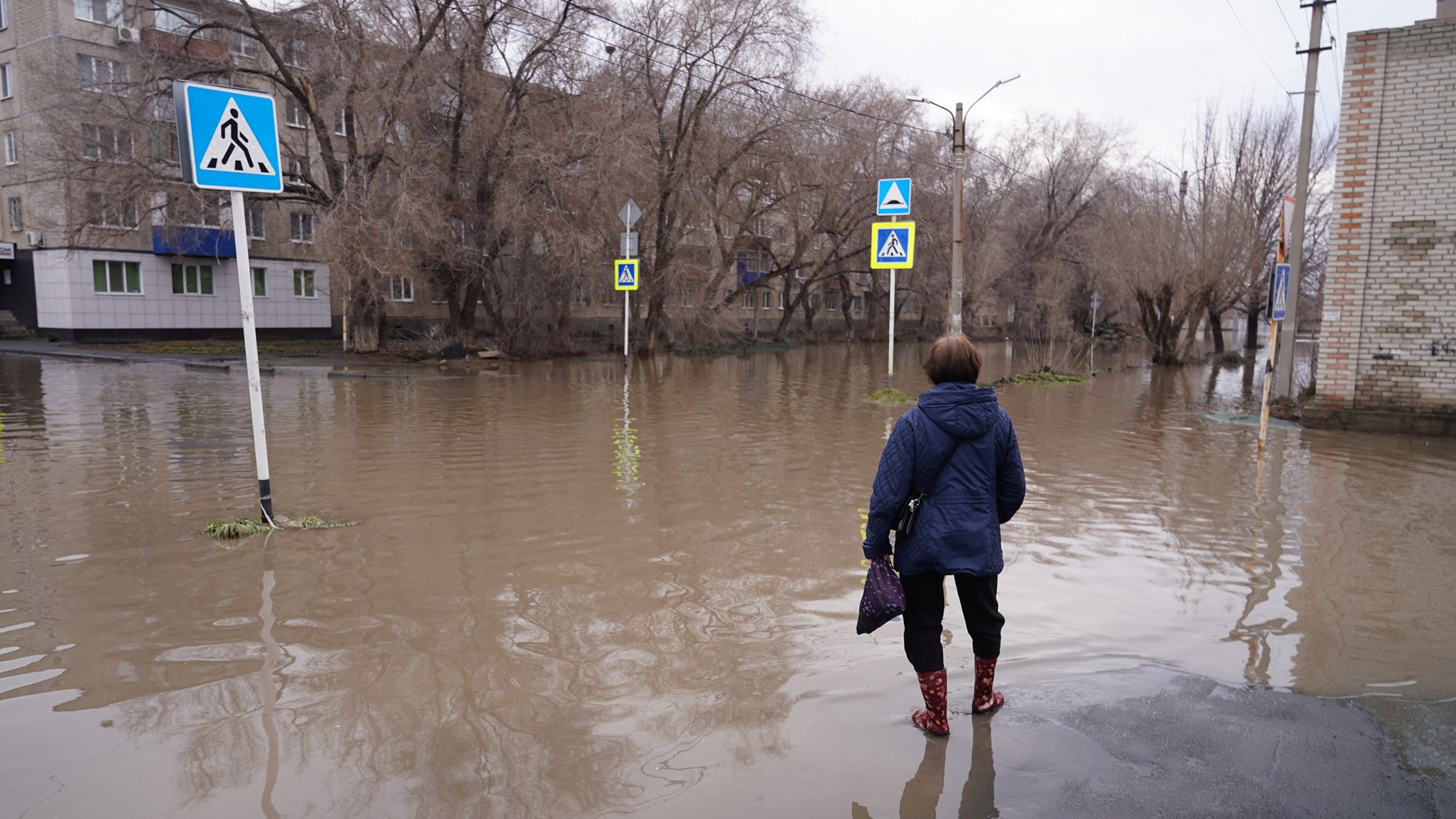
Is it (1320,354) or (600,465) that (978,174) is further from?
(600,465)

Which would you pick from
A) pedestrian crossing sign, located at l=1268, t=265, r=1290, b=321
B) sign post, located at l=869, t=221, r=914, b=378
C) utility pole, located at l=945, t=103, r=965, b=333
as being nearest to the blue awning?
sign post, located at l=869, t=221, r=914, b=378

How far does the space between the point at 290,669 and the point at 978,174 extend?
4639cm

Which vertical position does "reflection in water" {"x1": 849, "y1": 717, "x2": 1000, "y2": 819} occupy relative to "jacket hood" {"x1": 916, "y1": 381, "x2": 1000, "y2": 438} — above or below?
below

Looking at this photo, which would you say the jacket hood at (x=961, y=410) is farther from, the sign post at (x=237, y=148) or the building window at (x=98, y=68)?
the building window at (x=98, y=68)

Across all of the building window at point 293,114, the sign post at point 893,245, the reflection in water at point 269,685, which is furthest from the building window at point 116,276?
the reflection in water at point 269,685

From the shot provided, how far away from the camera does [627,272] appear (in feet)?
76.7

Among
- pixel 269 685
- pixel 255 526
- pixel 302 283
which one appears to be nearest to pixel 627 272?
pixel 255 526

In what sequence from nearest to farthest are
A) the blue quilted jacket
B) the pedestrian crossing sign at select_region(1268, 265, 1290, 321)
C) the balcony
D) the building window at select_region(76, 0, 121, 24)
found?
the blue quilted jacket
the pedestrian crossing sign at select_region(1268, 265, 1290, 321)
the balcony
the building window at select_region(76, 0, 121, 24)

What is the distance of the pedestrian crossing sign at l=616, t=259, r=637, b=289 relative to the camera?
2333 centimetres

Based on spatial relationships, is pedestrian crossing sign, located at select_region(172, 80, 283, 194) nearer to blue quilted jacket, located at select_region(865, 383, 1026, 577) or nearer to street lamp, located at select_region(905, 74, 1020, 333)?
blue quilted jacket, located at select_region(865, 383, 1026, 577)

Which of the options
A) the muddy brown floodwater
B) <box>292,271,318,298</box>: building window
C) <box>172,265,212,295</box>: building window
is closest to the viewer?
the muddy brown floodwater

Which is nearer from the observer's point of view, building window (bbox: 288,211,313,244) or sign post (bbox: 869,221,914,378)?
sign post (bbox: 869,221,914,378)

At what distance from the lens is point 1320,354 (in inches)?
578

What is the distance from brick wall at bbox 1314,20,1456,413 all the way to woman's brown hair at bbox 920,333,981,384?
1321cm
